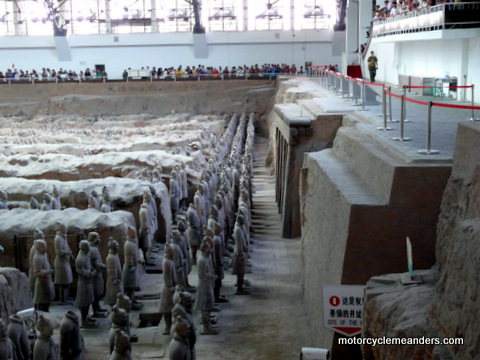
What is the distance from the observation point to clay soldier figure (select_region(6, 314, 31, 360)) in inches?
188

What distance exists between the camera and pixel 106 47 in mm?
28078

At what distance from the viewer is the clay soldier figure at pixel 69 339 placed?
4926 mm

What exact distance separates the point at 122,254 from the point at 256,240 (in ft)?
9.21

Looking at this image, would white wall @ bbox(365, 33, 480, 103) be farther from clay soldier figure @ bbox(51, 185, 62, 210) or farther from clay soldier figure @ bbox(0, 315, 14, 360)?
clay soldier figure @ bbox(0, 315, 14, 360)

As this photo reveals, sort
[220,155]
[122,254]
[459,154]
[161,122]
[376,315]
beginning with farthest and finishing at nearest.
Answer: [161,122] < [220,155] < [122,254] < [459,154] < [376,315]

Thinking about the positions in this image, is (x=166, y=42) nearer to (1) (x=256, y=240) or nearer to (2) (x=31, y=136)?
(2) (x=31, y=136)

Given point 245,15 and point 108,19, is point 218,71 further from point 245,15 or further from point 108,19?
point 108,19

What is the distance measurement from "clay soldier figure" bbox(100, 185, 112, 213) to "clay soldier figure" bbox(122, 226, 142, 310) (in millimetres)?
1177

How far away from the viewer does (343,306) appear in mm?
4133

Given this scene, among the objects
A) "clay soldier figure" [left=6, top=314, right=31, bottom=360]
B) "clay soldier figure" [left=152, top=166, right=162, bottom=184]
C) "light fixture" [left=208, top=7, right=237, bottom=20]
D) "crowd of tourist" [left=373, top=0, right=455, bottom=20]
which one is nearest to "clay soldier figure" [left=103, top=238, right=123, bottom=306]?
"clay soldier figure" [left=6, top=314, right=31, bottom=360]

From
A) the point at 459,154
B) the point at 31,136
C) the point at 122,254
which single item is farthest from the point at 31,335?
the point at 31,136

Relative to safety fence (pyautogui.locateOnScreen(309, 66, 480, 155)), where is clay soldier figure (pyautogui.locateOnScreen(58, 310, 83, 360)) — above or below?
below

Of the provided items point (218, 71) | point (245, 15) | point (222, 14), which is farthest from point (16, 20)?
point (245, 15)

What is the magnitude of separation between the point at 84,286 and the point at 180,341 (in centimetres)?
211
